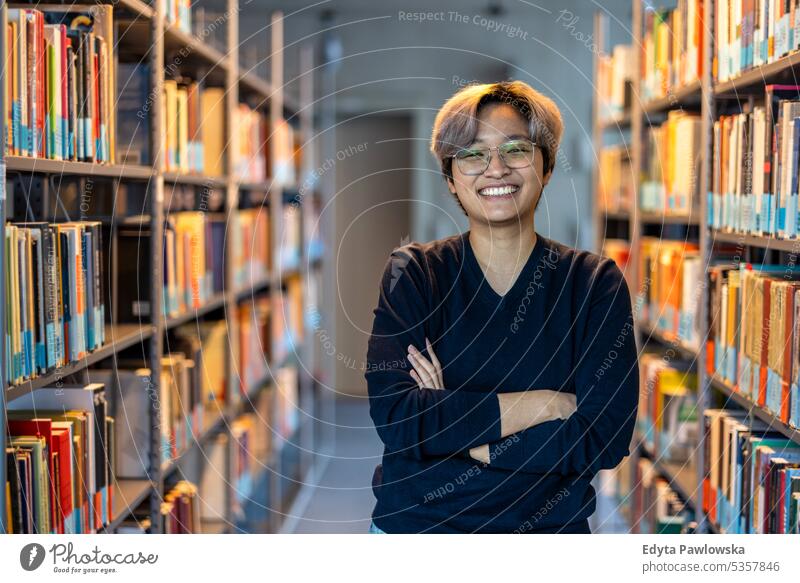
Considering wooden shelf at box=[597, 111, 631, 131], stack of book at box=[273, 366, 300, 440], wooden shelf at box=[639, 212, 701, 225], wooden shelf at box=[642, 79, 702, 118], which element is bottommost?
stack of book at box=[273, 366, 300, 440]

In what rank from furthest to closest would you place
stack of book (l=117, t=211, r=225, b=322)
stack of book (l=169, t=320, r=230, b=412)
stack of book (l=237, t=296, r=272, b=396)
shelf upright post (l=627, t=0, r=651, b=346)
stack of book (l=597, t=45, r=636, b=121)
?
stack of book (l=597, t=45, r=636, b=121), stack of book (l=237, t=296, r=272, b=396), shelf upright post (l=627, t=0, r=651, b=346), stack of book (l=169, t=320, r=230, b=412), stack of book (l=117, t=211, r=225, b=322)

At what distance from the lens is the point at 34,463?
1.80 m

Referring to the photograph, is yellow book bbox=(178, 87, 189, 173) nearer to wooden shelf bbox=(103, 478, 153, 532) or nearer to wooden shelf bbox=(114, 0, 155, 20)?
wooden shelf bbox=(114, 0, 155, 20)

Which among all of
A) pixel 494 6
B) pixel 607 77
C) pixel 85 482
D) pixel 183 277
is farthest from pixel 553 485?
pixel 494 6

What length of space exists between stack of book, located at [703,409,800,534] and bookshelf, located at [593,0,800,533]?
0.03 m

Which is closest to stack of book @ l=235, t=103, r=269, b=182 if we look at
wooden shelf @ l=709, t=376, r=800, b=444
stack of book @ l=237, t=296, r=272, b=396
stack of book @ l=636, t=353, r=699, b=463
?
stack of book @ l=237, t=296, r=272, b=396

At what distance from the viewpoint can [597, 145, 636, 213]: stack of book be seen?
4.17 m

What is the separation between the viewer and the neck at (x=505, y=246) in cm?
173

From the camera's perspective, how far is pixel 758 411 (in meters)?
2.08

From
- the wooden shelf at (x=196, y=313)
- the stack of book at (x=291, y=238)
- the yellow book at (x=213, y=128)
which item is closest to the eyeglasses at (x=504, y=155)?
the wooden shelf at (x=196, y=313)

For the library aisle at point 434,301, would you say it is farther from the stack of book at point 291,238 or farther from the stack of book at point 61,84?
the stack of book at point 291,238

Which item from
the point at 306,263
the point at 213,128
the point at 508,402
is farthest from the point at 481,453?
the point at 306,263
